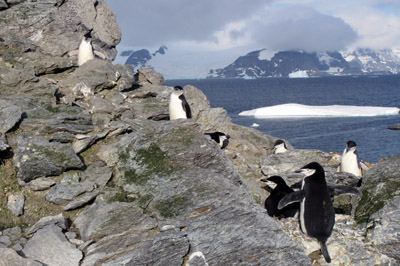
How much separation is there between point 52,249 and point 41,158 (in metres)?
2.39

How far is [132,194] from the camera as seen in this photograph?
24.5 feet

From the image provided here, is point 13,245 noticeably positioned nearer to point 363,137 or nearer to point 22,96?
point 22,96

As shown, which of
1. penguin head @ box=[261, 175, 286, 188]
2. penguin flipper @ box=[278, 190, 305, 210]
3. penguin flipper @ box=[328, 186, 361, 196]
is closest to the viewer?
penguin flipper @ box=[278, 190, 305, 210]

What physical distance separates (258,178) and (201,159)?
365cm

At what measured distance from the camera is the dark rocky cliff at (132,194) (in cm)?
614

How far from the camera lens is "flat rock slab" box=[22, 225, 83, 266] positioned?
19.0ft

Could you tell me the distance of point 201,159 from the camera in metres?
7.98

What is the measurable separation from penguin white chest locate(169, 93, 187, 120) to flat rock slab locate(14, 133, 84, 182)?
4.44 m

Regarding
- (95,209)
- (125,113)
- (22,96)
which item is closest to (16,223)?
(95,209)

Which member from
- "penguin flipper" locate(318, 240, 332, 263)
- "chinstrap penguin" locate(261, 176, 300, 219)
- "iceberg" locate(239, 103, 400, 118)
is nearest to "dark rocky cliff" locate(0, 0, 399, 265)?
"penguin flipper" locate(318, 240, 332, 263)

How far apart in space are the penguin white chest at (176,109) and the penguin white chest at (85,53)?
4092 mm

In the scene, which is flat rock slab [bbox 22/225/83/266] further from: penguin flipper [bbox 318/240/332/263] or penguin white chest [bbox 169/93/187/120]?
penguin white chest [bbox 169/93/187/120]

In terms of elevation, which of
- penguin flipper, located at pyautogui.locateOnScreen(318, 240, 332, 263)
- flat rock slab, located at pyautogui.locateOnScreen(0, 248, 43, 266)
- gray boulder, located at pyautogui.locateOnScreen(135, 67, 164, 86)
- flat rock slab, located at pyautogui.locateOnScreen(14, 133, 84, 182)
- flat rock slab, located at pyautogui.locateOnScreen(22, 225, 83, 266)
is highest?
gray boulder, located at pyautogui.locateOnScreen(135, 67, 164, 86)

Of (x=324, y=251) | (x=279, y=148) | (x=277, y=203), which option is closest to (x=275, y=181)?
(x=277, y=203)
